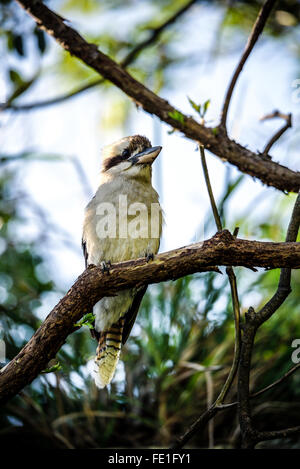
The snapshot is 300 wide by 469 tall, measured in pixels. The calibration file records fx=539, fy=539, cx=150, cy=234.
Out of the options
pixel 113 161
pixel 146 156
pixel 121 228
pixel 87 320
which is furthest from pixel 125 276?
pixel 113 161

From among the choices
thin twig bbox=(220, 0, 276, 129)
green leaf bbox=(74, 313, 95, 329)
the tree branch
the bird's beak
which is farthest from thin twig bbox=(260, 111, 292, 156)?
green leaf bbox=(74, 313, 95, 329)

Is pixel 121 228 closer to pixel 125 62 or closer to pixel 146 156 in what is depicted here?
pixel 146 156

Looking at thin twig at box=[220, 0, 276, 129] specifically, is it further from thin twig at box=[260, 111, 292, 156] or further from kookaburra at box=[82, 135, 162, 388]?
kookaburra at box=[82, 135, 162, 388]

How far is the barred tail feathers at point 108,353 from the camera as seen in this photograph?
285 centimetres

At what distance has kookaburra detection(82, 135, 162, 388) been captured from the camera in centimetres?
304

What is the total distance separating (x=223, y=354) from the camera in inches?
121

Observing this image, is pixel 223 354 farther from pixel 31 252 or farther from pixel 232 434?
pixel 31 252

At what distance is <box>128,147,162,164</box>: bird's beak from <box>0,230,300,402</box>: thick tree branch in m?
1.14

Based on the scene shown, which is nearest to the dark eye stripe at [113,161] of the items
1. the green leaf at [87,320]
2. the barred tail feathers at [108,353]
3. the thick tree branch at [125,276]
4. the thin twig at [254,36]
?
the thin twig at [254,36]

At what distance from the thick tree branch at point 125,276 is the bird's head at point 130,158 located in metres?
1.16

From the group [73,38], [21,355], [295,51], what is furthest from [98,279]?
[295,51]

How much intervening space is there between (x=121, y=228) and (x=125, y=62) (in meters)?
1.31

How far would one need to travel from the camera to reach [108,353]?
303 centimetres

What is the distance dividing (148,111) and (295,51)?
181 centimetres
